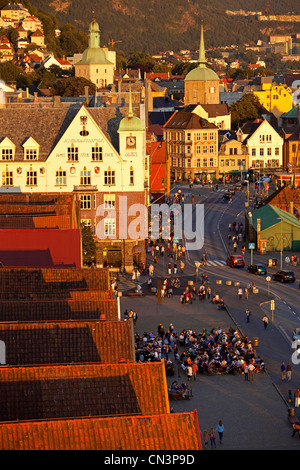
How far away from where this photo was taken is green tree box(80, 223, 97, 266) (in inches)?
2790

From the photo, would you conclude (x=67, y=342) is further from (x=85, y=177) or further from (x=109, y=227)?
(x=85, y=177)

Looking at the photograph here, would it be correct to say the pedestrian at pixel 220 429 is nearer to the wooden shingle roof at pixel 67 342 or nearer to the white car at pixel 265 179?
the wooden shingle roof at pixel 67 342

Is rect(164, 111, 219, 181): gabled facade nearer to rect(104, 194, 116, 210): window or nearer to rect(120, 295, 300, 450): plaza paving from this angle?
rect(104, 194, 116, 210): window

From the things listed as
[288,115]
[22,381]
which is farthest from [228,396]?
[288,115]

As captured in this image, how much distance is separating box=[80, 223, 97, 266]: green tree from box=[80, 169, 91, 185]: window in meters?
3.63

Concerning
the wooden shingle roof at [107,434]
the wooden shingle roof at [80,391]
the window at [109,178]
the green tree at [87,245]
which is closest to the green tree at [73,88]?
the window at [109,178]

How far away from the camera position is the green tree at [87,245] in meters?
70.9

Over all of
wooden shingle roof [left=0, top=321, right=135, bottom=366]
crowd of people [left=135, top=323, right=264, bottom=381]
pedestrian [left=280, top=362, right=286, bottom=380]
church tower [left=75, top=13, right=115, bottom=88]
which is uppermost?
church tower [left=75, top=13, right=115, bottom=88]

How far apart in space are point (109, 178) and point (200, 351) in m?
24.6

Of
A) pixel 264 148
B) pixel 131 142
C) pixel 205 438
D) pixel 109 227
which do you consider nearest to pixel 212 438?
pixel 205 438

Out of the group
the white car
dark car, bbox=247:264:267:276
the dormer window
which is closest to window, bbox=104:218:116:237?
the dormer window

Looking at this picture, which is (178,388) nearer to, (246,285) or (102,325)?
(102,325)

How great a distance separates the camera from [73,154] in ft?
247
